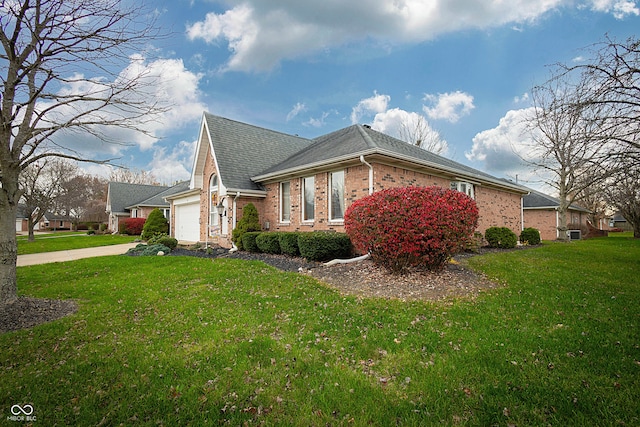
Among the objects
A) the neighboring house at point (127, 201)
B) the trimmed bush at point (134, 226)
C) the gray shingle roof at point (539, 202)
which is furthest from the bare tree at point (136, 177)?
the gray shingle roof at point (539, 202)

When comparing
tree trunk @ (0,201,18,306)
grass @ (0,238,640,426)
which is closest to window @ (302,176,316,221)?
grass @ (0,238,640,426)

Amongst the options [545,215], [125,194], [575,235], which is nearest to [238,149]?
[545,215]

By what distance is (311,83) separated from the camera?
14867 mm

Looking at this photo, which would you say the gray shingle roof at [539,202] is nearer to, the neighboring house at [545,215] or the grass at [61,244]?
the neighboring house at [545,215]

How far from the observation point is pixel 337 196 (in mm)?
10891

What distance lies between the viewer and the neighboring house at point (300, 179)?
10.3m

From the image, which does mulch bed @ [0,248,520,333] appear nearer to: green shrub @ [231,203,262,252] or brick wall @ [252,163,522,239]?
brick wall @ [252,163,522,239]

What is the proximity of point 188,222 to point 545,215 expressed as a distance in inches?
1083

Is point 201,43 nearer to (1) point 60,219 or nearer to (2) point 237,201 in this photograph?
(2) point 237,201

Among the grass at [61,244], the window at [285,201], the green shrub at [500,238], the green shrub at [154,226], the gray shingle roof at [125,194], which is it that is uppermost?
the gray shingle roof at [125,194]

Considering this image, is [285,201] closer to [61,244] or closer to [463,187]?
[463,187]

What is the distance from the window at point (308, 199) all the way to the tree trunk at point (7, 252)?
27.3 ft

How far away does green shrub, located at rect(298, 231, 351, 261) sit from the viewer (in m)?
9.33

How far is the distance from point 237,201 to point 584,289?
1200cm
